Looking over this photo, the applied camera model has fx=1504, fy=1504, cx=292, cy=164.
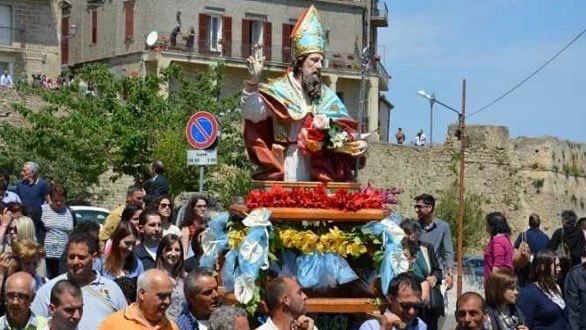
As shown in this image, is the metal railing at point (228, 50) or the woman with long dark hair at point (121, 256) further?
the metal railing at point (228, 50)

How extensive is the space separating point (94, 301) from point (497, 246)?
6.43m

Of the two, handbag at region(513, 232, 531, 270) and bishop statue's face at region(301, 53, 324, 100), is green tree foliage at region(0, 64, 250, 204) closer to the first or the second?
handbag at region(513, 232, 531, 270)

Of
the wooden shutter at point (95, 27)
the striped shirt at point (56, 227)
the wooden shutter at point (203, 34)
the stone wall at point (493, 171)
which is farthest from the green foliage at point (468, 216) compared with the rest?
the striped shirt at point (56, 227)

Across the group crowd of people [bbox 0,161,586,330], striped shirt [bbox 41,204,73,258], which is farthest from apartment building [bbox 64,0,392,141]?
crowd of people [bbox 0,161,586,330]

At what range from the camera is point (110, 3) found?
51.3 metres

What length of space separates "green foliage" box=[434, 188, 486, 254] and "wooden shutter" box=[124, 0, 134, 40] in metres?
11.7

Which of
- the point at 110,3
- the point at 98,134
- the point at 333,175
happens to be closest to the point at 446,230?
the point at 333,175

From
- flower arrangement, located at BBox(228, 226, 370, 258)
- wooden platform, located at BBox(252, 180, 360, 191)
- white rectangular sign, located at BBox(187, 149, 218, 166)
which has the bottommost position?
flower arrangement, located at BBox(228, 226, 370, 258)

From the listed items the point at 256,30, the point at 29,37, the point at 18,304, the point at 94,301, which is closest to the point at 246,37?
the point at 256,30

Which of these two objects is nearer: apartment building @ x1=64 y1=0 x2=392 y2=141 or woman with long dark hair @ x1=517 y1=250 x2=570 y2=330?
woman with long dark hair @ x1=517 y1=250 x2=570 y2=330

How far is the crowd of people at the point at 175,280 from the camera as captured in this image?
27.8 feet

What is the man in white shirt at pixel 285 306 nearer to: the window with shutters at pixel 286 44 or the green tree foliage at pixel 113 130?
the green tree foliage at pixel 113 130

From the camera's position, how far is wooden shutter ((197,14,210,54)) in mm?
50438

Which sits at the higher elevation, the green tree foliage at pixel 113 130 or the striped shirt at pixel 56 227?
the green tree foliage at pixel 113 130
